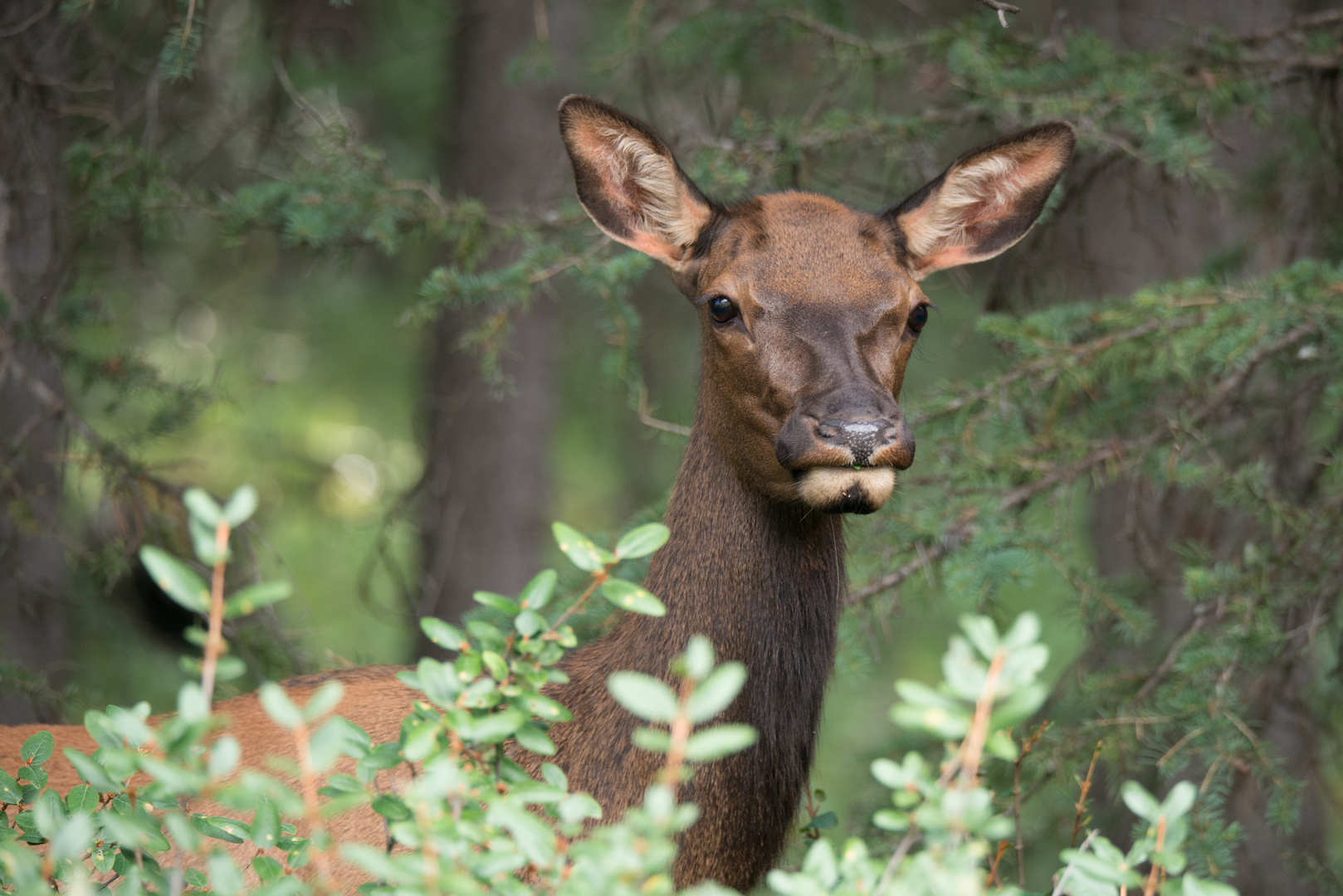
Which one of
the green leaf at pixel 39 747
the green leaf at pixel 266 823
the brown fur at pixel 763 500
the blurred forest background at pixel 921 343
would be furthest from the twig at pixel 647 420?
the green leaf at pixel 266 823

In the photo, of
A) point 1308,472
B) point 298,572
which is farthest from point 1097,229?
point 298,572

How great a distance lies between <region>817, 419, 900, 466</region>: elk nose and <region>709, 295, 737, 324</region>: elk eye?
79 centimetres

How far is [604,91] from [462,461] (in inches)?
109

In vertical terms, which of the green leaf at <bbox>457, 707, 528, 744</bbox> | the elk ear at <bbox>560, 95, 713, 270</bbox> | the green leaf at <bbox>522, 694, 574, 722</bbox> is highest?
the elk ear at <bbox>560, 95, 713, 270</bbox>

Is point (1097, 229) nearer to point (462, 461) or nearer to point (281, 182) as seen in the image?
point (462, 461)

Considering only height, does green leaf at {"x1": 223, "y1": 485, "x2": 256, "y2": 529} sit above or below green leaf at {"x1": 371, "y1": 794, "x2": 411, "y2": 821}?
above

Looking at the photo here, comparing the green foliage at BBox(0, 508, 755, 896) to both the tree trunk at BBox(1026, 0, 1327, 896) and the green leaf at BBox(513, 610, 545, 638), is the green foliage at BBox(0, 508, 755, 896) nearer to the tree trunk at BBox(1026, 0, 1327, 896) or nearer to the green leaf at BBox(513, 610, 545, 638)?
the green leaf at BBox(513, 610, 545, 638)

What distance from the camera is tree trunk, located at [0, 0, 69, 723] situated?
5.34 meters

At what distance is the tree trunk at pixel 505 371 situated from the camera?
8203 mm

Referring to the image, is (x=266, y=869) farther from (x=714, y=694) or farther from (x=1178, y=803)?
(x=1178, y=803)

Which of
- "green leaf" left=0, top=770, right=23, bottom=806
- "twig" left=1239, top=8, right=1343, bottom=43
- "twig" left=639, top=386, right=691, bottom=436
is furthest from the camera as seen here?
"twig" left=1239, top=8, right=1343, bottom=43

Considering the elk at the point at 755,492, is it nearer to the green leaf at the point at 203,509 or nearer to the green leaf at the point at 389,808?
the green leaf at the point at 389,808

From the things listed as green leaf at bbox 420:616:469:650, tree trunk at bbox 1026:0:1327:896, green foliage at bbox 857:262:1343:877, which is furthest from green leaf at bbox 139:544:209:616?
tree trunk at bbox 1026:0:1327:896

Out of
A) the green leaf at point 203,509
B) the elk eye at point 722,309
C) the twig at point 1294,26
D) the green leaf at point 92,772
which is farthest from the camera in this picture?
the twig at point 1294,26
